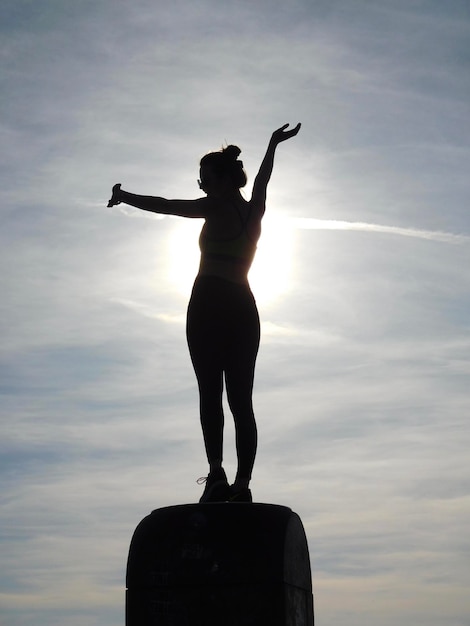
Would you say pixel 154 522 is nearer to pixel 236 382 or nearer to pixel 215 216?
pixel 236 382

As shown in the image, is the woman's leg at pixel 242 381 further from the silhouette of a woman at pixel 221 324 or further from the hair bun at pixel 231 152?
the hair bun at pixel 231 152

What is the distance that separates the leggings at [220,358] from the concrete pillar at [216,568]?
3.57 ft

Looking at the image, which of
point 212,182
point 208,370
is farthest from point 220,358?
point 212,182


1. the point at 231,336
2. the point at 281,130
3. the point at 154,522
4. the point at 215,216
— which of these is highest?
the point at 281,130

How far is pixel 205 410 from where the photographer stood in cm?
898

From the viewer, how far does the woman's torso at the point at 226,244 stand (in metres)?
9.12

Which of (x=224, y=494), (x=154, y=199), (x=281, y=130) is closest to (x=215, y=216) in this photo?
(x=154, y=199)

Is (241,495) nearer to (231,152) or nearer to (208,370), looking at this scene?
(208,370)

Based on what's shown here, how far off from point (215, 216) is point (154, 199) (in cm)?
58

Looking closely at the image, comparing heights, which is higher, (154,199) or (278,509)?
(154,199)

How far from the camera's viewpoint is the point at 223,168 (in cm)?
941

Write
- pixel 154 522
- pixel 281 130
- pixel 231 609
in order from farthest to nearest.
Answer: pixel 281 130 → pixel 154 522 → pixel 231 609

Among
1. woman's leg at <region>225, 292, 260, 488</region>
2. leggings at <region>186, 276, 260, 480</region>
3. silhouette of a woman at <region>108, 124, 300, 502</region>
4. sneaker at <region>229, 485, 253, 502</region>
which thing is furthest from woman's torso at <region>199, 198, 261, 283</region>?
sneaker at <region>229, 485, 253, 502</region>

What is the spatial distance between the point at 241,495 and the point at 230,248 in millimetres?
2235
